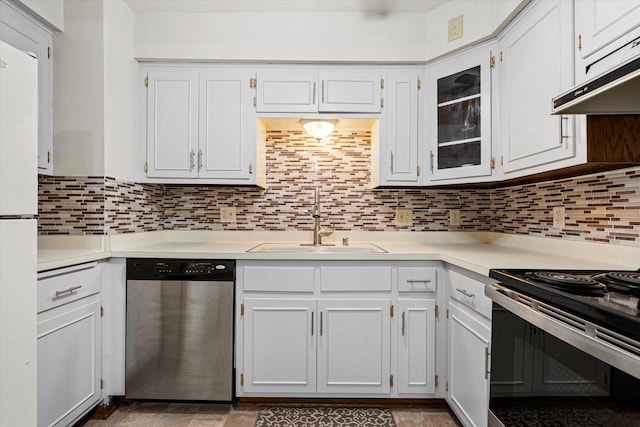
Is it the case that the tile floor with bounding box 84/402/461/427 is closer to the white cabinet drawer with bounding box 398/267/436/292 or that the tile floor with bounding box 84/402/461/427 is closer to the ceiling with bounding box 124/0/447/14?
the white cabinet drawer with bounding box 398/267/436/292

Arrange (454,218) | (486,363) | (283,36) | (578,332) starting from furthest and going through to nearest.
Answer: (454,218)
(283,36)
(486,363)
(578,332)

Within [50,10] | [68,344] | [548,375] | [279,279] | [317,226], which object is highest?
[50,10]

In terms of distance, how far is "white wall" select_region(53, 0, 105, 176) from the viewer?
195 cm

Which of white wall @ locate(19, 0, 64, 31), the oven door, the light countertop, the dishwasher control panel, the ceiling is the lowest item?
the oven door

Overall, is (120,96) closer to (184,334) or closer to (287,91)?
(287,91)

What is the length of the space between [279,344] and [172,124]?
1.50 meters

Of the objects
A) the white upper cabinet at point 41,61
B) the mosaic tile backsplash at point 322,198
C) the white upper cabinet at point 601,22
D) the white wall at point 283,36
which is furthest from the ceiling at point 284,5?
the white upper cabinet at point 601,22

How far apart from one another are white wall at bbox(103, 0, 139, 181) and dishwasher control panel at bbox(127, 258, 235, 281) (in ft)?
1.85

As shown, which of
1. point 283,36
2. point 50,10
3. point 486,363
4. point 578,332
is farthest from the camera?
point 283,36

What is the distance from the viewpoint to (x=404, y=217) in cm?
258

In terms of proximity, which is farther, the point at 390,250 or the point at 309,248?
the point at 309,248

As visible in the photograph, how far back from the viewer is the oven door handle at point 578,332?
76cm

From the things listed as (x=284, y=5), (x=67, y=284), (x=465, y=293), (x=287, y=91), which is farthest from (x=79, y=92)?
(x=465, y=293)

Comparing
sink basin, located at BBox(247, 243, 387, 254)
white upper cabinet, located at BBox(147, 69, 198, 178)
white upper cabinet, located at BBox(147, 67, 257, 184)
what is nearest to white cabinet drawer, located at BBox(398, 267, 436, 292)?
sink basin, located at BBox(247, 243, 387, 254)
